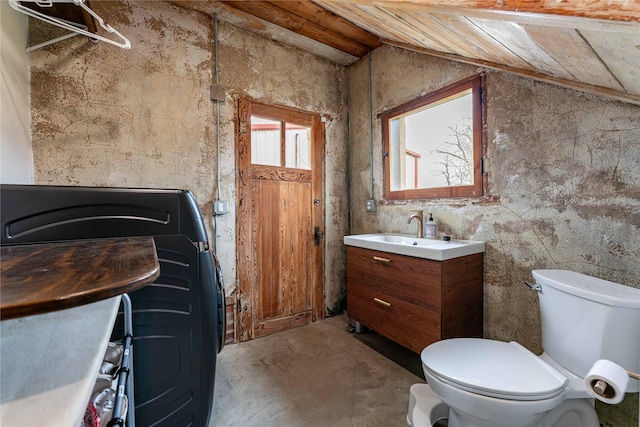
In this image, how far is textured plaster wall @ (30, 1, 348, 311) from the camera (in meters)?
1.67

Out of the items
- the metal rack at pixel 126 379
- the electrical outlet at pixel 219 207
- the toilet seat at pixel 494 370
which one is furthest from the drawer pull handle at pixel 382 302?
the metal rack at pixel 126 379

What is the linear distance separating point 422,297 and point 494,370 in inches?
23.5

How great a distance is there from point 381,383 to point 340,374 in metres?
0.27

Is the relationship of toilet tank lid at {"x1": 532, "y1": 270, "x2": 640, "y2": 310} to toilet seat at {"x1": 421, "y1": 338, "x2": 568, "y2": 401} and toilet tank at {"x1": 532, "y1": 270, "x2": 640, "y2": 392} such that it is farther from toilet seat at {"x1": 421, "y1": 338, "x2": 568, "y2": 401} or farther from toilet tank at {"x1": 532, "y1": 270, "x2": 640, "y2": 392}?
toilet seat at {"x1": 421, "y1": 338, "x2": 568, "y2": 401}

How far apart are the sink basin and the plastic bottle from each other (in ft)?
0.13

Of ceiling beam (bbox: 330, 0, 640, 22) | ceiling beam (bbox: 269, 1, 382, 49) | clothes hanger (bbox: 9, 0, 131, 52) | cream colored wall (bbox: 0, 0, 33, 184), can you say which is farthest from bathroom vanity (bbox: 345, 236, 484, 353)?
cream colored wall (bbox: 0, 0, 33, 184)

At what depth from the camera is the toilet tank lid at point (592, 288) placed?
97 cm

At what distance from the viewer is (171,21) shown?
2.00 meters

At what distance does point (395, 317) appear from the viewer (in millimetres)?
1861

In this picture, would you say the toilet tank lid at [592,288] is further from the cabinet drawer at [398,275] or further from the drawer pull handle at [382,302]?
the drawer pull handle at [382,302]

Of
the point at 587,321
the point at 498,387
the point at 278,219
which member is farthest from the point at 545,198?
the point at 278,219

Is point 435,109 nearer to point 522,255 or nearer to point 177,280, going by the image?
point 522,255

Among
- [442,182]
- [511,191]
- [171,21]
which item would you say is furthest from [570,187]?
[171,21]

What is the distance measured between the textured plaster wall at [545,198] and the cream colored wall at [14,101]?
2555mm
